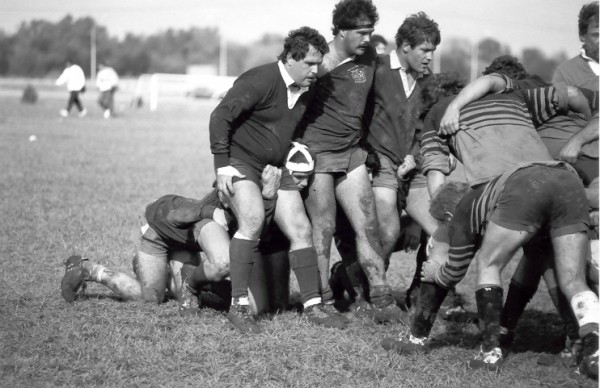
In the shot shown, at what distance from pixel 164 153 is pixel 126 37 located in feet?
225

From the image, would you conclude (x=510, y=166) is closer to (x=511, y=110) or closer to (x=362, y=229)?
(x=511, y=110)

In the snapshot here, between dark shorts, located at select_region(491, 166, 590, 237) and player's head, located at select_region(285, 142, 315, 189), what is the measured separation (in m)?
1.85

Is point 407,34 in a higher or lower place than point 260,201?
higher

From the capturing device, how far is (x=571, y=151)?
522 cm

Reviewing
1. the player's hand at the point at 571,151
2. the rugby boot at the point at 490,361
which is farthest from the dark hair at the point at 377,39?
the rugby boot at the point at 490,361

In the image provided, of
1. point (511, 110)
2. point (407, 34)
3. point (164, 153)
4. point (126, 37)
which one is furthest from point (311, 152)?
point (126, 37)

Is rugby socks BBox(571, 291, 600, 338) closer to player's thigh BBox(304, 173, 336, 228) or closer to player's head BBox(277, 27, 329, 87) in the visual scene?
player's thigh BBox(304, 173, 336, 228)

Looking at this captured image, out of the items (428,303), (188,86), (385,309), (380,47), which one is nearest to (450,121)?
(428,303)

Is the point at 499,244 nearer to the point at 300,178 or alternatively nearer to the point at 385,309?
the point at 385,309

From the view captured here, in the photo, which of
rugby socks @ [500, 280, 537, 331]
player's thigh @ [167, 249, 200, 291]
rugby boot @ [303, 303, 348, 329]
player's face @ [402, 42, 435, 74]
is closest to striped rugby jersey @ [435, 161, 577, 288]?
rugby socks @ [500, 280, 537, 331]

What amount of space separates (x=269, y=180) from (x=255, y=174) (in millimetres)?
112

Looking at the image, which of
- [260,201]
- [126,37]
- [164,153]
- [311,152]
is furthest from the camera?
[126,37]

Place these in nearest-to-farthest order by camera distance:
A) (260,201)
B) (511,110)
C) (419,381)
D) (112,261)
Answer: (419,381) → (511,110) → (260,201) → (112,261)

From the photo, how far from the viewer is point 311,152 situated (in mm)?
6316
